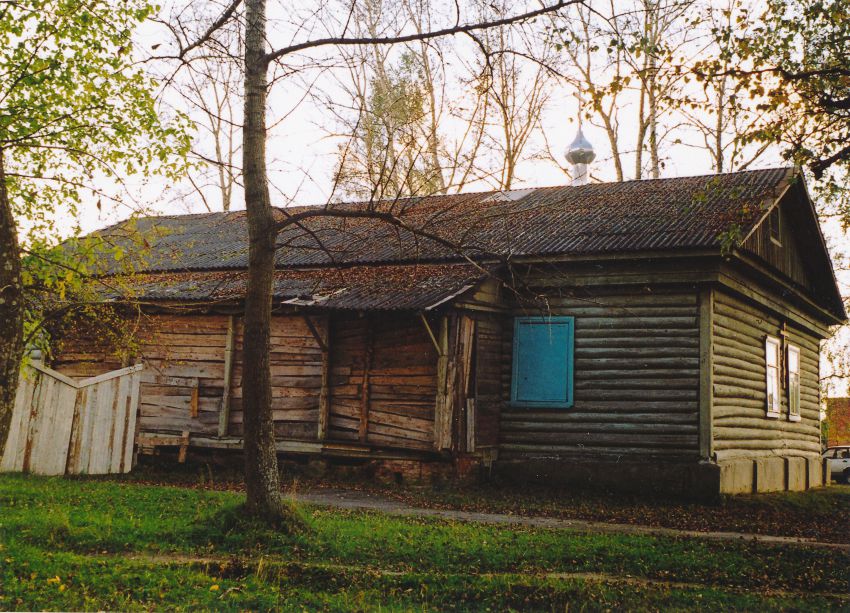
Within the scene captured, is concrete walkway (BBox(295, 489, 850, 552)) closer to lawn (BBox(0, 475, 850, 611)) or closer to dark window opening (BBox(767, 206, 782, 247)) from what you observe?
lawn (BBox(0, 475, 850, 611))

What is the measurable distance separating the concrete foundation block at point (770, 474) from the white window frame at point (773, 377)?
1.04 metres

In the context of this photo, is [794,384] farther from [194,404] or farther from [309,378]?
[194,404]

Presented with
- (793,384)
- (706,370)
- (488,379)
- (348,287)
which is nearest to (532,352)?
(488,379)

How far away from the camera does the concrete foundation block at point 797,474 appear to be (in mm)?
18453

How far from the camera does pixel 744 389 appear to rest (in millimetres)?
16516

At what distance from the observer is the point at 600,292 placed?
50.8ft

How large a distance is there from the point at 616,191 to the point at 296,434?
9261 mm

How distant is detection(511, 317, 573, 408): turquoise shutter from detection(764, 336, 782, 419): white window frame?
513 cm

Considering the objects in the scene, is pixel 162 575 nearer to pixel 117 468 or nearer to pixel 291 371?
pixel 117 468

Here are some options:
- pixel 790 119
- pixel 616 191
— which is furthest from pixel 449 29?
pixel 616 191

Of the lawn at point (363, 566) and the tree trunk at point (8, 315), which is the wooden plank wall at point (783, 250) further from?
the tree trunk at point (8, 315)

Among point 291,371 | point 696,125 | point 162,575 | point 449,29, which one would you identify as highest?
point 696,125

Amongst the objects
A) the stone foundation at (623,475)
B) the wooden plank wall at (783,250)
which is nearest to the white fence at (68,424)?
the stone foundation at (623,475)

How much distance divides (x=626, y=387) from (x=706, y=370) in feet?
4.65
